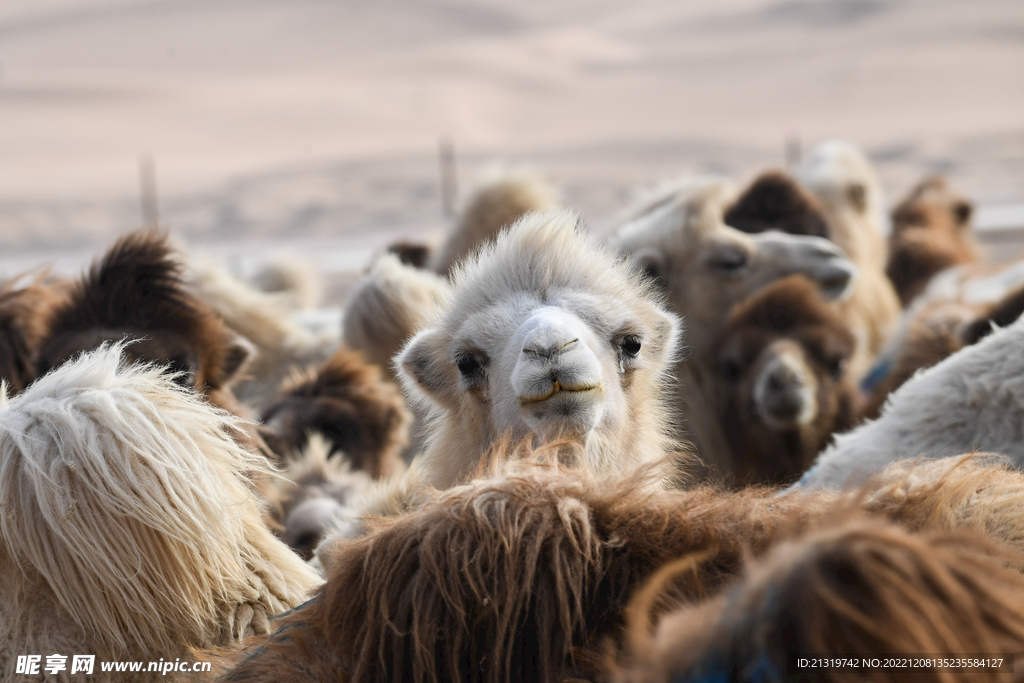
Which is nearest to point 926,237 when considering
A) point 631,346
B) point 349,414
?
point 349,414

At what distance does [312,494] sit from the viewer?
417 centimetres

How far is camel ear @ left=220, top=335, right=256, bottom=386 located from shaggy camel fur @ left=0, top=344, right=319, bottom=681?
1.71 meters

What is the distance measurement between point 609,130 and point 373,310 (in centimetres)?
5579

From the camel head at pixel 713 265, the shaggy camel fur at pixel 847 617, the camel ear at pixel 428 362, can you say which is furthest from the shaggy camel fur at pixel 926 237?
the shaggy camel fur at pixel 847 617

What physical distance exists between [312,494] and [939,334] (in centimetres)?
298

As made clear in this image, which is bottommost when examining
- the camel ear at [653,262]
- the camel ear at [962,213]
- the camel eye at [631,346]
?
the camel eye at [631,346]

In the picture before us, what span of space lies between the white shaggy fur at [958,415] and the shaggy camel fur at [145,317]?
7.69 feet

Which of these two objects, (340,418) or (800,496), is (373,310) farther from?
(800,496)

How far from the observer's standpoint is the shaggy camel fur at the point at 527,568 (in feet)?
4.96

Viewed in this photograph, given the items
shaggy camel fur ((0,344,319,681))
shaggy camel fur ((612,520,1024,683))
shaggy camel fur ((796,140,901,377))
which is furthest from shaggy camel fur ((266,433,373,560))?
shaggy camel fur ((796,140,901,377))

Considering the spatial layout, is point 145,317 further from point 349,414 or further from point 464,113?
point 464,113

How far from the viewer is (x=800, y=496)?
1753 millimetres

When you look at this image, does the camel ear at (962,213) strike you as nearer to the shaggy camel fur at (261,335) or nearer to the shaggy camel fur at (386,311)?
the shaggy camel fur at (386,311)

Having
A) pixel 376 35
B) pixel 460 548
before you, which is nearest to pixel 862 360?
pixel 460 548
